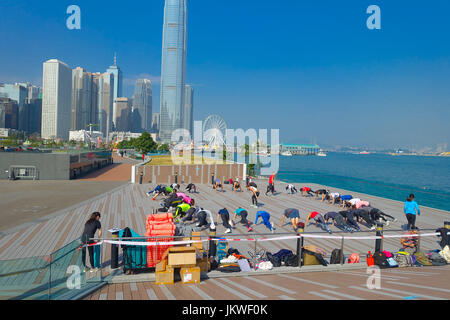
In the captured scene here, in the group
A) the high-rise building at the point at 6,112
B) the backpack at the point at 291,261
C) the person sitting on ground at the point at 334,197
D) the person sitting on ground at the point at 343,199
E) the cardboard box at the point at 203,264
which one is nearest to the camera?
the cardboard box at the point at 203,264

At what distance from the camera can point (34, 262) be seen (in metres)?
4.50

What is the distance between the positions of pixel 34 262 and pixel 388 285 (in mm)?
5620

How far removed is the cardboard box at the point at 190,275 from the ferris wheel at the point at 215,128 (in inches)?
2586

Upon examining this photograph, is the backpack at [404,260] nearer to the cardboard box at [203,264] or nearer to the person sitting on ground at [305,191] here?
the cardboard box at [203,264]

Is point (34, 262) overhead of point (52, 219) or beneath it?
overhead

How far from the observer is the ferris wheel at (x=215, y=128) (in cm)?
7125

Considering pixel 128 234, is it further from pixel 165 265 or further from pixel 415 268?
pixel 415 268

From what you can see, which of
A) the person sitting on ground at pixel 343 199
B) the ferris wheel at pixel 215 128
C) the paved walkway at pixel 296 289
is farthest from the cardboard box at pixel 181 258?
the ferris wheel at pixel 215 128

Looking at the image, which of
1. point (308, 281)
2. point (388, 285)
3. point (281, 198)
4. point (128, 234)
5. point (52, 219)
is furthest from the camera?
point (281, 198)

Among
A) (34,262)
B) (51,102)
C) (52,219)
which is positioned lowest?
(52,219)

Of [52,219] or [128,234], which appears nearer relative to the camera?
[128,234]

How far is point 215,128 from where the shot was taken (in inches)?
2820

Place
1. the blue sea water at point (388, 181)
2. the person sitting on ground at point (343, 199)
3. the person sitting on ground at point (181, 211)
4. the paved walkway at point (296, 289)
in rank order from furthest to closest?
the blue sea water at point (388, 181) < the person sitting on ground at point (343, 199) < the person sitting on ground at point (181, 211) < the paved walkway at point (296, 289)
